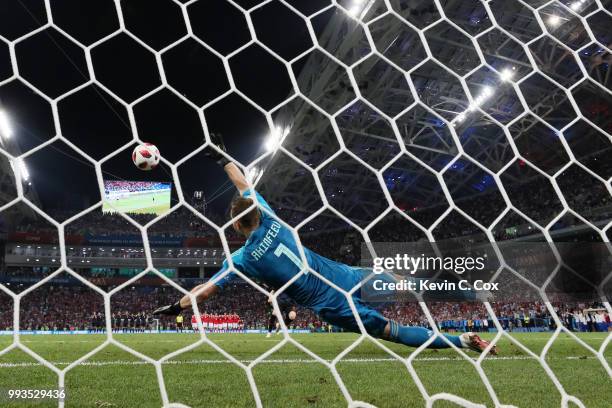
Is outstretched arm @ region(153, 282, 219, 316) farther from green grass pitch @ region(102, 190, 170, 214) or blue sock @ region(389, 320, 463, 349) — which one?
green grass pitch @ region(102, 190, 170, 214)

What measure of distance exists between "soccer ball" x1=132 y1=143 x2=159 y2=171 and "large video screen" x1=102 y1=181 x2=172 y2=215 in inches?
843

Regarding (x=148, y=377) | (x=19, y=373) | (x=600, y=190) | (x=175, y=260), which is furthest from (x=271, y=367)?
(x=175, y=260)

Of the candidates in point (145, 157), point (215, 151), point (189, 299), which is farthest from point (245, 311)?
point (215, 151)

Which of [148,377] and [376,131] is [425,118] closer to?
[376,131]

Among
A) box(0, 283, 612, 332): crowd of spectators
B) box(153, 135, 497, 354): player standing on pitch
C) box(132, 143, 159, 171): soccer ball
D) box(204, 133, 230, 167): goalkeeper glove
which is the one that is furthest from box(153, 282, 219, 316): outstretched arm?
box(0, 283, 612, 332): crowd of spectators

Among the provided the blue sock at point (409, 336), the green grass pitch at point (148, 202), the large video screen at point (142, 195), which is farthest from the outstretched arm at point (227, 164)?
the green grass pitch at point (148, 202)

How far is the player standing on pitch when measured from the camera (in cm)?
221

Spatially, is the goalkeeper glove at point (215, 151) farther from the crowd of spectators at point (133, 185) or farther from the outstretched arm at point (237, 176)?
the crowd of spectators at point (133, 185)

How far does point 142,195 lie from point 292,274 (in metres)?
25.0

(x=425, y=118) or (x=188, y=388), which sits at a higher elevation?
(x=188, y=388)

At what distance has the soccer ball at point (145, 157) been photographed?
9.66 feet

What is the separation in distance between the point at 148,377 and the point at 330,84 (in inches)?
414

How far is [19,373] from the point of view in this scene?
11.5 ft

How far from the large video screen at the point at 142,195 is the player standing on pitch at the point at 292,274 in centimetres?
2247
